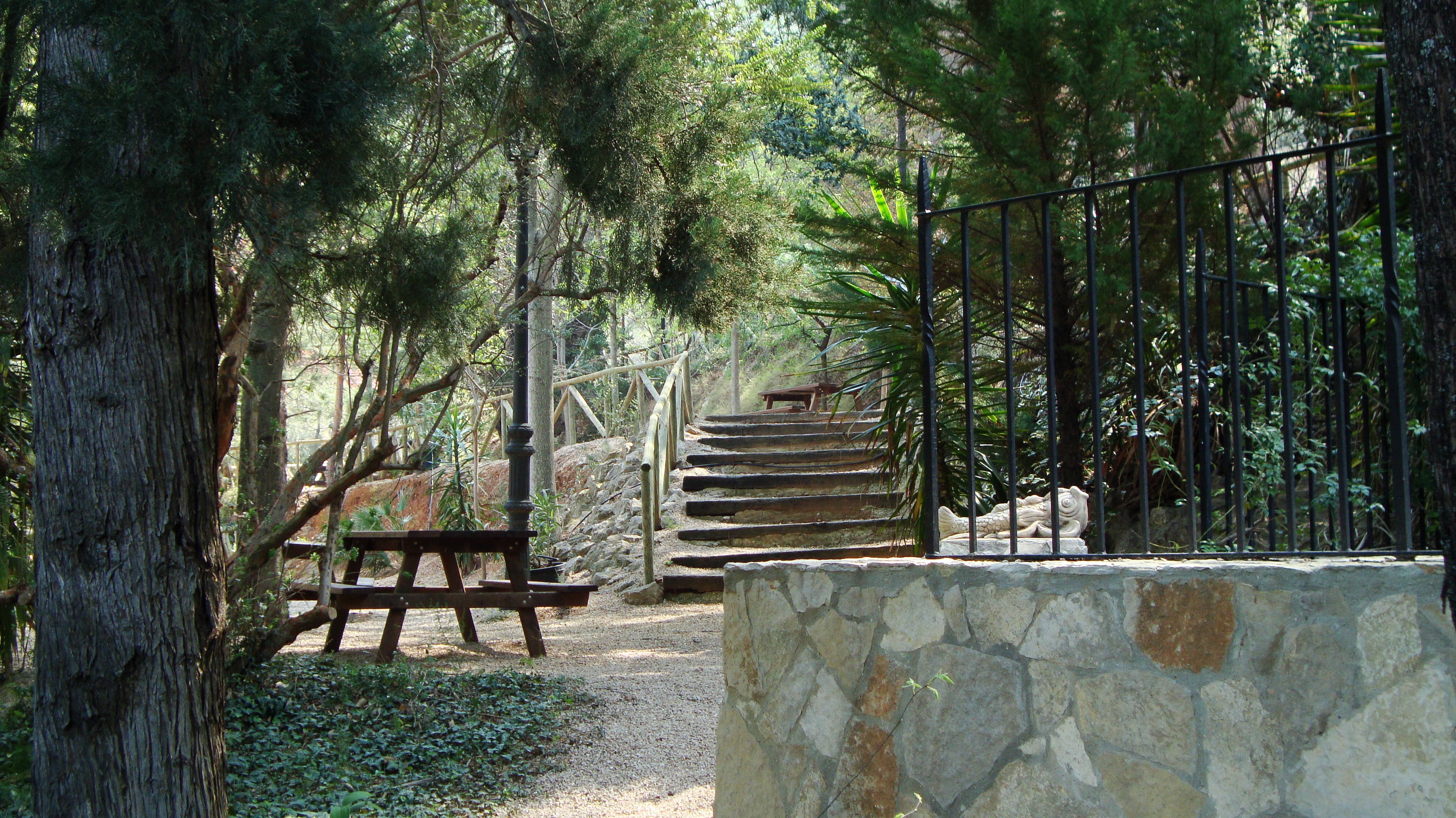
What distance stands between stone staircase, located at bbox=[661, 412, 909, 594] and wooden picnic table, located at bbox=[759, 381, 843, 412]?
11.8ft

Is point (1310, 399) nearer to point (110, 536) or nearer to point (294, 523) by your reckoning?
point (110, 536)

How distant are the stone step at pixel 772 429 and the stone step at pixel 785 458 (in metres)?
0.22

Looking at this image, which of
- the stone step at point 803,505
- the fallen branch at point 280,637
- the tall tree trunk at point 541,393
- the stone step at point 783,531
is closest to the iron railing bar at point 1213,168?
the fallen branch at point 280,637

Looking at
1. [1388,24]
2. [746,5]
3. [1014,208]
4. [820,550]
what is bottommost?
[820,550]

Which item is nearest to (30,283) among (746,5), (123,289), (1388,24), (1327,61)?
(123,289)

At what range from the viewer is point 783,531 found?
7633 mm

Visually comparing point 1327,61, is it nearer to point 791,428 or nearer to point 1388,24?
point 1388,24

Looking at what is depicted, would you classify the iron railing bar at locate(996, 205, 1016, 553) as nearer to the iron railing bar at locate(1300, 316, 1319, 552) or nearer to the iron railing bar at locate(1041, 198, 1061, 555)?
the iron railing bar at locate(1041, 198, 1061, 555)

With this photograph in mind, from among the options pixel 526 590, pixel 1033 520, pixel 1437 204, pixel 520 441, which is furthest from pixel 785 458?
pixel 1437 204

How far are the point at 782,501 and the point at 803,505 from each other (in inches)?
7.1

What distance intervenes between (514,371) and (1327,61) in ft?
15.9

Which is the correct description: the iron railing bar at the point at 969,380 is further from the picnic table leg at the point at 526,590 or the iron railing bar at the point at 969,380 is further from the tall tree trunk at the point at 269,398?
the tall tree trunk at the point at 269,398

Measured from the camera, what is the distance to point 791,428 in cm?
1015

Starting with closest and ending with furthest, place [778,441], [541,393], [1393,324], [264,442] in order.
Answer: [1393,324], [264,442], [778,441], [541,393]
